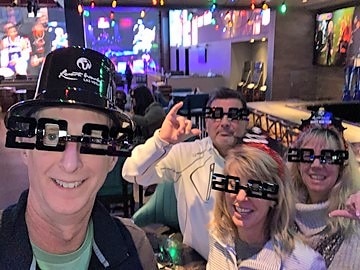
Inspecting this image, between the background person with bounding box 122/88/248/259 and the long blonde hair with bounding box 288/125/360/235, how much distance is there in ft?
1.13

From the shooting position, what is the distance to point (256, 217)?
147cm

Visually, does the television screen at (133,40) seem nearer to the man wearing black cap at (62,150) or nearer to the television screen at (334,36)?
the television screen at (334,36)

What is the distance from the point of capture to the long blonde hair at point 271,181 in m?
1.45

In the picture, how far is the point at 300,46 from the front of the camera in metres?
7.35

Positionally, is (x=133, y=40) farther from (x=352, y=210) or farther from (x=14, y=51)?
(x=352, y=210)

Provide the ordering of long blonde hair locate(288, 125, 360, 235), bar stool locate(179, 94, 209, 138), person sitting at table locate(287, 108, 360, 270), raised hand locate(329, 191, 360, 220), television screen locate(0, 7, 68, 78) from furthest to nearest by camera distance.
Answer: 1. television screen locate(0, 7, 68, 78)
2. bar stool locate(179, 94, 209, 138)
3. long blonde hair locate(288, 125, 360, 235)
4. person sitting at table locate(287, 108, 360, 270)
5. raised hand locate(329, 191, 360, 220)

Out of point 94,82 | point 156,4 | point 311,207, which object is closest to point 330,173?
point 311,207

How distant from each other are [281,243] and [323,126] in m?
0.73

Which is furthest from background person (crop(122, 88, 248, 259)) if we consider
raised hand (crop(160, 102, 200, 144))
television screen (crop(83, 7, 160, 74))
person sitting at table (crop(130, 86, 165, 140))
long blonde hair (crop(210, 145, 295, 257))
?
television screen (crop(83, 7, 160, 74))

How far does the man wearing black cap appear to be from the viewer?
2.83ft

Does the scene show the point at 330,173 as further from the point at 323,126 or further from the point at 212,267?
the point at 212,267

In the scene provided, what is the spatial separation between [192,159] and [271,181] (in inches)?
27.1

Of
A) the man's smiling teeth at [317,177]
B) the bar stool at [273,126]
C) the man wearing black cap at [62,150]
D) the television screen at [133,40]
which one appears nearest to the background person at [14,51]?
the television screen at [133,40]

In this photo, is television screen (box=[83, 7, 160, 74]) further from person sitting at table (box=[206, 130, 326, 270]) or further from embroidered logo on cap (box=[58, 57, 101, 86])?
embroidered logo on cap (box=[58, 57, 101, 86])
